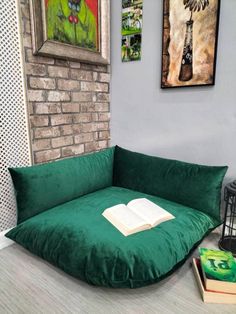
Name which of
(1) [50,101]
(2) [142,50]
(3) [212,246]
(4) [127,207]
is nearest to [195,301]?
(3) [212,246]

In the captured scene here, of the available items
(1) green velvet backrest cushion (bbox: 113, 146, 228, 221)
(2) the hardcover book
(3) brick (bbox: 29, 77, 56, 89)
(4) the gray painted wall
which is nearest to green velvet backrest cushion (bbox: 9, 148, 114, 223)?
(1) green velvet backrest cushion (bbox: 113, 146, 228, 221)

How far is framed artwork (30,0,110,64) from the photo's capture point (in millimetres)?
1684

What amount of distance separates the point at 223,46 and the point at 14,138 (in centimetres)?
167

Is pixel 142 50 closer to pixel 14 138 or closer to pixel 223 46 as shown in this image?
pixel 223 46

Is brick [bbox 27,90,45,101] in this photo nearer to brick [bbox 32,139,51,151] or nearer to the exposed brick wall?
the exposed brick wall

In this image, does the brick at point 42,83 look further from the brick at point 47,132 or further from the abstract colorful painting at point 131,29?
the abstract colorful painting at point 131,29

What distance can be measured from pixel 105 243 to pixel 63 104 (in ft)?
4.07

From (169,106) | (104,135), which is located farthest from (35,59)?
(169,106)

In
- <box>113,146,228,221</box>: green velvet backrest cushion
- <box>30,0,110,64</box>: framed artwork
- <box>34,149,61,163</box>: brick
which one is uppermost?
<box>30,0,110,64</box>: framed artwork

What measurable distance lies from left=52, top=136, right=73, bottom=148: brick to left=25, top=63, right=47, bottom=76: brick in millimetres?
526

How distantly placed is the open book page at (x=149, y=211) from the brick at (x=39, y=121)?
926 millimetres

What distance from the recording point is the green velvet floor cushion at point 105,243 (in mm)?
1157

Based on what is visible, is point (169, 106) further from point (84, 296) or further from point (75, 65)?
point (84, 296)

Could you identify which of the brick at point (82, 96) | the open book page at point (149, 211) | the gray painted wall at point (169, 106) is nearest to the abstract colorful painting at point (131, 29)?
the gray painted wall at point (169, 106)
